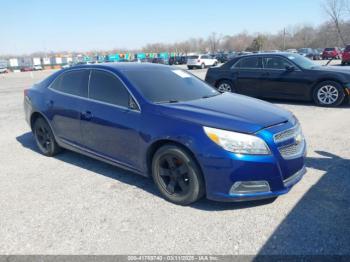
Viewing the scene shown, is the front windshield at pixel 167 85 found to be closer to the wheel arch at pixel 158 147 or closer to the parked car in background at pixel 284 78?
the wheel arch at pixel 158 147

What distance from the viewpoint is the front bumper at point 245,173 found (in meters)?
3.12

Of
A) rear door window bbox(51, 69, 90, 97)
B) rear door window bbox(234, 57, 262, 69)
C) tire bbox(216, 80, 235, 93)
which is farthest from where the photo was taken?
tire bbox(216, 80, 235, 93)

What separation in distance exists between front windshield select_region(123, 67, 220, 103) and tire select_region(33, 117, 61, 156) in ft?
6.31

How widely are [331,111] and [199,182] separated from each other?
6277 millimetres

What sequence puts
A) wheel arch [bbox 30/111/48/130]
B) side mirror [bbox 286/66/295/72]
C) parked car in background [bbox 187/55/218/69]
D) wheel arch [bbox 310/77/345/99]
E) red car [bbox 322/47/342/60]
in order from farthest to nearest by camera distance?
red car [bbox 322/47/342/60], parked car in background [bbox 187/55/218/69], side mirror [bbox 286/66/295/72], wheel arch [bbox 310/77/345/99], wheel arch [bbox 30/111/48/130]

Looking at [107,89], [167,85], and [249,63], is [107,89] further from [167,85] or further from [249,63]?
[249,63]

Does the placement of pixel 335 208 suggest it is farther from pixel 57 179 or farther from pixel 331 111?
pixel 331 111

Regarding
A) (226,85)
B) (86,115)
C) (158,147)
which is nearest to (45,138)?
(86,115)

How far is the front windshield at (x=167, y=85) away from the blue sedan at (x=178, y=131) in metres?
0.01

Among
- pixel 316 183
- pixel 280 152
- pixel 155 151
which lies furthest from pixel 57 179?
pixel 316 183

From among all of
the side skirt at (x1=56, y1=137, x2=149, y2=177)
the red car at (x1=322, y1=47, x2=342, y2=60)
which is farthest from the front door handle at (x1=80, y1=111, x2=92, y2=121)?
the red car at (x1=322, y1=47, x2=342, y2=60)

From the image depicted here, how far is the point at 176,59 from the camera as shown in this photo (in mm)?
50031

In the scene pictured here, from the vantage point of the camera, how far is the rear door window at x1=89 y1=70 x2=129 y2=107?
4039 millimetres

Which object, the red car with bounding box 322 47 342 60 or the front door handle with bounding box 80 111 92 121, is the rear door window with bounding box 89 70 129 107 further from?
the red car with bounding box 322 47 342 60
